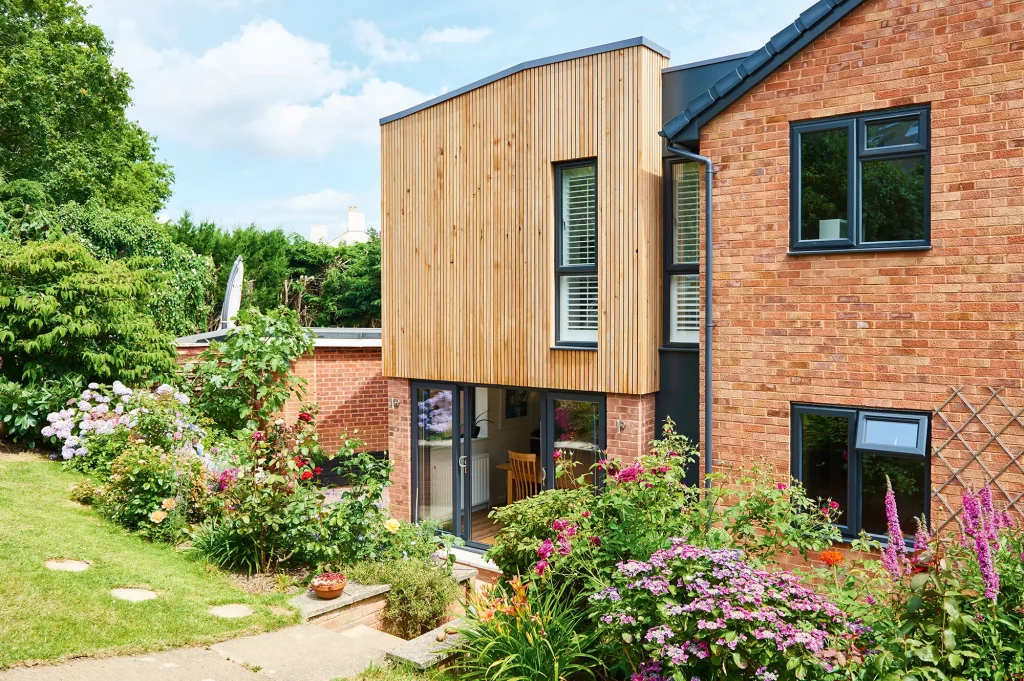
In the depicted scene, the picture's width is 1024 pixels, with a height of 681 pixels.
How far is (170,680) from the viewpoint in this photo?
4969 millimetres

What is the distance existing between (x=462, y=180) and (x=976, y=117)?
584cm

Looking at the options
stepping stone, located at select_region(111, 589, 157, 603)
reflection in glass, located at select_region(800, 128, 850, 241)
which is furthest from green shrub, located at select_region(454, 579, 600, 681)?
reflection in glass, located at select_region(800, 128, 850, 241)

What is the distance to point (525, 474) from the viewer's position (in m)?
11.2

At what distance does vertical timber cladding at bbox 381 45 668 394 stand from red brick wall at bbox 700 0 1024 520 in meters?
1.05

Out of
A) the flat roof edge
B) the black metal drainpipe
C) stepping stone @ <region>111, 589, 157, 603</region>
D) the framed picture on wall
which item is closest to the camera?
stepping stone @ <region>111, 589, 157, 603</region>

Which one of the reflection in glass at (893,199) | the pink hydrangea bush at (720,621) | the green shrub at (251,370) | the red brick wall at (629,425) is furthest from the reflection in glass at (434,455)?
the pink hydrangea bush at (720,621)

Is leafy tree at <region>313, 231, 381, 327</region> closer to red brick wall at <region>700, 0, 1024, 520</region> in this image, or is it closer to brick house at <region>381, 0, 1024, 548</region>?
brick house at <region>381, 0, 1024, 548</region>

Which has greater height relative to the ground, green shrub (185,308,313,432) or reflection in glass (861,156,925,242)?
reflection in glass (861,156,925,242)

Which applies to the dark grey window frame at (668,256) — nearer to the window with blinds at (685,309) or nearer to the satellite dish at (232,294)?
the window with blinds at (685,309)

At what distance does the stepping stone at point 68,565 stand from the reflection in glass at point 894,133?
Result: 26.0 feet

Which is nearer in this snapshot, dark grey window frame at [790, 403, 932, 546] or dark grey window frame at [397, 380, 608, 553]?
dark grey window frame at [790, 403, 932, 546]

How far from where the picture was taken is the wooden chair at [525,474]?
1109 centimetres

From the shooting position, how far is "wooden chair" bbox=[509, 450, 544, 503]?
436 inches

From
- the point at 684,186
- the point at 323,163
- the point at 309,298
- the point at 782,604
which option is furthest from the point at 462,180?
the point at 323,163
